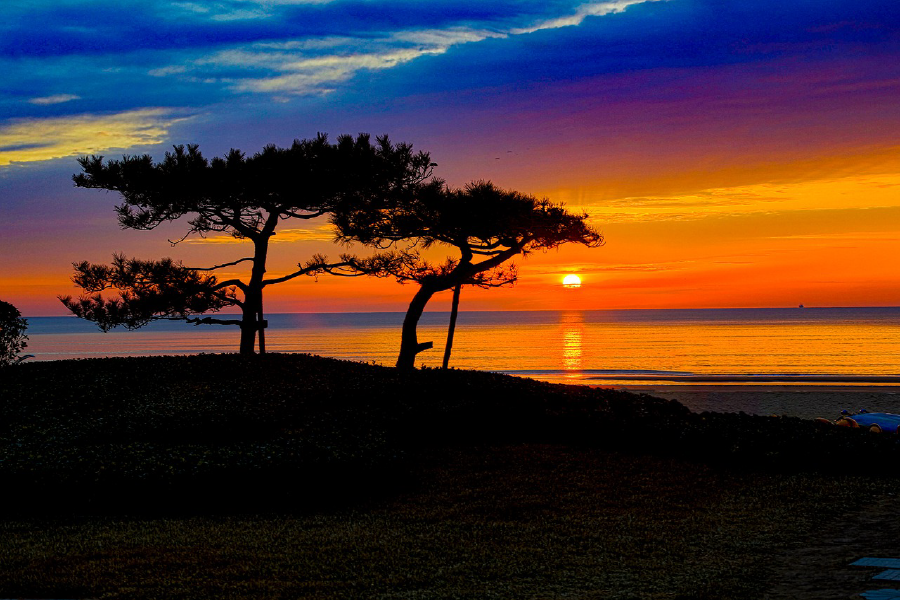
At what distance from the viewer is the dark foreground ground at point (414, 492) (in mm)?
7477

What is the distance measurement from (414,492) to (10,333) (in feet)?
49.1

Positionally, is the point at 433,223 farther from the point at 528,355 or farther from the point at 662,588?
the point at 528,355

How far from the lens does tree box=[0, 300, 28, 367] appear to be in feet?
66.7

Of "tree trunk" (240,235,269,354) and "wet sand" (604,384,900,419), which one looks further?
"wet sand" (604,384,900,419)

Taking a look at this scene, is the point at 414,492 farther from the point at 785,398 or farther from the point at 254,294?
the point at 785,398

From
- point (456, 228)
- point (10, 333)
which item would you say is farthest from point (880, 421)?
point (10, 333)

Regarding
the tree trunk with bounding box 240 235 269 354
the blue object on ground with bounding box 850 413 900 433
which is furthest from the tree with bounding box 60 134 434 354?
the blue object on ground with bounding box 850 413 900 433

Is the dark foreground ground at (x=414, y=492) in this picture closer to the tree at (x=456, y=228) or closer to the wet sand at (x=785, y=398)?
the tree at (x=456, y=228)

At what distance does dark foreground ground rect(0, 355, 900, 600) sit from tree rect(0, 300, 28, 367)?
2.76m

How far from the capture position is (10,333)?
67.7 feet

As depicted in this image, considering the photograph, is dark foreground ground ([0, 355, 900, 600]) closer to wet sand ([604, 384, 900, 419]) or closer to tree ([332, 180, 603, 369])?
tree ([332, 180, 603, 369])

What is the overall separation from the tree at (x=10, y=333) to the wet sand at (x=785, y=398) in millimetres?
23991

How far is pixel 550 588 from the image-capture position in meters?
7.05

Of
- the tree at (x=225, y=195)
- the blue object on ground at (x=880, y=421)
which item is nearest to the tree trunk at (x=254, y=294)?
the tree at (x=225, y=195)
